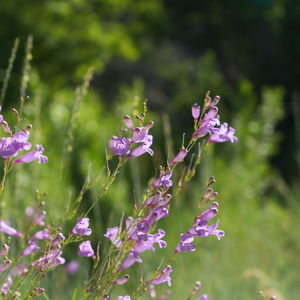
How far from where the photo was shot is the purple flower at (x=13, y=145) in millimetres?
1380

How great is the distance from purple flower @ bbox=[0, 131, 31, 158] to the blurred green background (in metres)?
2.77

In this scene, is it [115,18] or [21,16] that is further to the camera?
[115,18]

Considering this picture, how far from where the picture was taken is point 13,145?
1.39 meters

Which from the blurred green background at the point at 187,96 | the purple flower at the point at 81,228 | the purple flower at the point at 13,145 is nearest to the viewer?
the purple flower at the point at 13,145

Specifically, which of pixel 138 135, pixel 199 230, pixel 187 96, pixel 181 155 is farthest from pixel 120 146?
pixel 187 96

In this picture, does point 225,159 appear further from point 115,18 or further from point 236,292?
point 115,18

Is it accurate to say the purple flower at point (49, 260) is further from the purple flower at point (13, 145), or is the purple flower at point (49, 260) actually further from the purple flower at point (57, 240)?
the purple flower at point (13, 145)

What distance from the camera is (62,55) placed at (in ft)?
44.9

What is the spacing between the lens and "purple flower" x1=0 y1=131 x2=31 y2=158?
1.38m

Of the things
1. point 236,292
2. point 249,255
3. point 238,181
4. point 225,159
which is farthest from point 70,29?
point 236,292

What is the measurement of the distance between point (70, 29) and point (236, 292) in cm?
1088

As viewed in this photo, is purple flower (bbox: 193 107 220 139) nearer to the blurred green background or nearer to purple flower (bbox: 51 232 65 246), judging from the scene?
purple flower (bbox: 51 232 65 246)

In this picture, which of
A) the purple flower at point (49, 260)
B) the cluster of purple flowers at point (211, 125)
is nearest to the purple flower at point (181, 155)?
the cluster of purple flowers at point (211, 125)

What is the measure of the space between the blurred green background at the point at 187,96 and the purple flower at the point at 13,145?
9.08 ft
